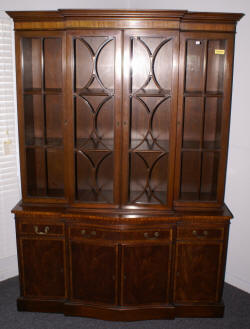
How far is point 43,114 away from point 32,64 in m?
0.39

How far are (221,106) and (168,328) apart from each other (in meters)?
1.59

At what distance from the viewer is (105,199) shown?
2.48 meters

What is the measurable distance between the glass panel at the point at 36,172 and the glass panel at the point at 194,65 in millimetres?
1230

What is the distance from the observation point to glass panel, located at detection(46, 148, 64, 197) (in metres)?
2.67

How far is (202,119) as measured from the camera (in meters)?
2.42

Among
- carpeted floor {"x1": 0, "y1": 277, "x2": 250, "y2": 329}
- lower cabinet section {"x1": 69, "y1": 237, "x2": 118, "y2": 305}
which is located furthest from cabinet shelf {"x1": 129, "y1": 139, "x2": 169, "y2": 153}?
carpeted floor {"x1": 0, "y1": 277, "x2": 250, "y2": 329}

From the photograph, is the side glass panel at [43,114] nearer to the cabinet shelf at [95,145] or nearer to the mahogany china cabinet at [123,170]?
the mahogany china cabinet at [123,170]

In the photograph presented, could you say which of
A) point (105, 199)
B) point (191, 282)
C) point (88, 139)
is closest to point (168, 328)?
point (191, 282)

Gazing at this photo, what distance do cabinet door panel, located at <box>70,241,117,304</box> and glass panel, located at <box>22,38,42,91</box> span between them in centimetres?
117

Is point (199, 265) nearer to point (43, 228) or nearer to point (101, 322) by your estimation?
point (101, 322)

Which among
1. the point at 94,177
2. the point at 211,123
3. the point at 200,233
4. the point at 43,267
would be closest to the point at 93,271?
the point at 43,267

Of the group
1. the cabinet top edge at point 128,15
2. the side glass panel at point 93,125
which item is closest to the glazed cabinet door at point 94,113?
the side glass panel at point 93,125

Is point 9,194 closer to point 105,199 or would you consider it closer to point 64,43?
point 105,199

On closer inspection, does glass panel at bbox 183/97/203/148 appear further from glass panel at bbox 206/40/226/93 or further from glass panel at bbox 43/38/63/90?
glass panel at bbox 43/38/63/90
